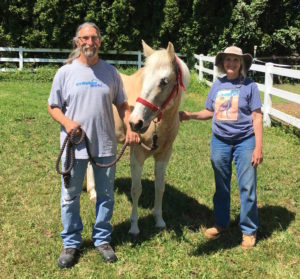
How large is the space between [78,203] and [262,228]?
2.04 meters

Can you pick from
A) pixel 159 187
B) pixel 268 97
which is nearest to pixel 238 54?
pixel 159 187

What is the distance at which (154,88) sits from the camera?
2.85 m

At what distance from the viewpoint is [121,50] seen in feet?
52.2

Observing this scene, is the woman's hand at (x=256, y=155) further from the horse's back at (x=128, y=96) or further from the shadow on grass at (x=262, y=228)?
the horse's back at (x=128, y=96)

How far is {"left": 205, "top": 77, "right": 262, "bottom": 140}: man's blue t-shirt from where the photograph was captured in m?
3.11

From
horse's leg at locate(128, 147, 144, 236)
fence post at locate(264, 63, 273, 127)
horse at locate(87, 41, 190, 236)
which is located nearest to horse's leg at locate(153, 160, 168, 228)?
horse at locate(87, 41, 190, 236)

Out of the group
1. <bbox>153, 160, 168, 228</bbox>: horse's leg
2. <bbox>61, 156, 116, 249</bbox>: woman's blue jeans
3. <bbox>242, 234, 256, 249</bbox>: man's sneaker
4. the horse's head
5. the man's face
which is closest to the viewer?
the man's face

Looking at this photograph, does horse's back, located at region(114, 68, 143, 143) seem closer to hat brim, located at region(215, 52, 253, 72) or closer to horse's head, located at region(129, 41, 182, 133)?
horse's head, located at region(129, 41, 182, 133)

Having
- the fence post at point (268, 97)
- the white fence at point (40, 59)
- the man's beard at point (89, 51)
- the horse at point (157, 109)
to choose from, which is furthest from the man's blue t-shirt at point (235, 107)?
the white fence at point (40, 59)

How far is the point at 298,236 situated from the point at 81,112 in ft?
8.47

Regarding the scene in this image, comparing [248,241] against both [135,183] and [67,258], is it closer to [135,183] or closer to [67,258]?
[135,183]

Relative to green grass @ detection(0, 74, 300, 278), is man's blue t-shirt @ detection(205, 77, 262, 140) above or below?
above

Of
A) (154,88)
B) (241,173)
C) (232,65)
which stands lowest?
(241,173)

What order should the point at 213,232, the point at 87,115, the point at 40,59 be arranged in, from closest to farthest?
the point at 87,115
the point at 213,232
the point at 40,59
